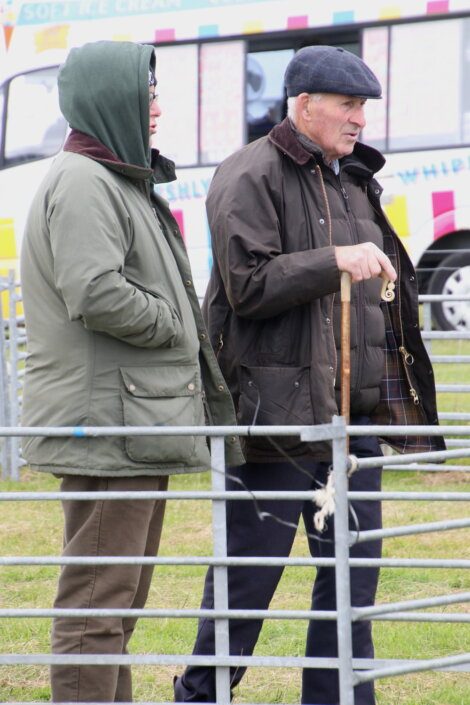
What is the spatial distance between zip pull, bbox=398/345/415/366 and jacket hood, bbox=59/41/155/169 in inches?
39.7

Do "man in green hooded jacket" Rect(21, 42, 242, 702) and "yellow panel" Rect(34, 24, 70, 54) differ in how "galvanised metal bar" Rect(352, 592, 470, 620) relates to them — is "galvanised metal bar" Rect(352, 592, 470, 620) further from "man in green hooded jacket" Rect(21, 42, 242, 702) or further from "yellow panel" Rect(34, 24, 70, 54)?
"yellow panel" Rect(34, 24, 70, 54)

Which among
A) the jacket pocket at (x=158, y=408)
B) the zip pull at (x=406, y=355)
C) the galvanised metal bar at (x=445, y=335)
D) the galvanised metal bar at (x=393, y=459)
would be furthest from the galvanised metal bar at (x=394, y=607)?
the galvanised metal bar at (x=445, y=335)

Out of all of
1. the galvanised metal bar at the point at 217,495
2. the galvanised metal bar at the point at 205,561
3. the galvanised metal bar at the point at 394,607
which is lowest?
the galvanised metal bar at the point at 394,607

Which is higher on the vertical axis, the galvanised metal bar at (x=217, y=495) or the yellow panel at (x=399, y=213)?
the yellow panel at (x=399, y=213)

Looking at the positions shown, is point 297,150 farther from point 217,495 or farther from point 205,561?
point 205,561

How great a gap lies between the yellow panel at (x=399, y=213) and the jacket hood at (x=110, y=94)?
814cm

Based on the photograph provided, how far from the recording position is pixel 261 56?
11.6 meters


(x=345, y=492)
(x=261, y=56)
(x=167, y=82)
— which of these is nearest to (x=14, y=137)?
(x=167, y=82)

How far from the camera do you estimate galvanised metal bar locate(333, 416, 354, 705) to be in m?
2.62

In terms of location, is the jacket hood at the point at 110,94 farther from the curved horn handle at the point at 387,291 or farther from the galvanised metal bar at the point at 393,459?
the galvanised metal bar at the point at 393,459

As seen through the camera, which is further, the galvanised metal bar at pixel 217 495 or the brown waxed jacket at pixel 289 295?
the brown waxed jacket at pixel 289 295

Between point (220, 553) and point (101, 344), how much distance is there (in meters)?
0.56

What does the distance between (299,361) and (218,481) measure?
0.57 metres

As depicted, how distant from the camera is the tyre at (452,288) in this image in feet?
33.9
